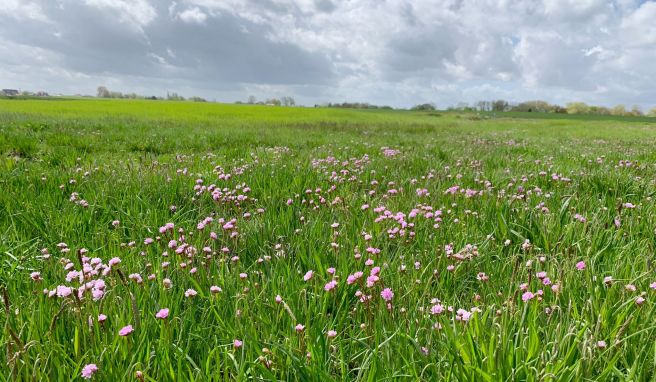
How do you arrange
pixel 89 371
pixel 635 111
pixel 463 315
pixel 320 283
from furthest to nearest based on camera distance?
1. pixel 635 111
2. pixel 320 283
3. pixel 463 315
4. pixel 89 371

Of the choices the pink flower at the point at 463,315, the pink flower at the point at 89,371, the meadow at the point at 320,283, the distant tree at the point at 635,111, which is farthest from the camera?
the distant tree at the point at 635,111

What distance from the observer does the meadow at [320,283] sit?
66.5 inches

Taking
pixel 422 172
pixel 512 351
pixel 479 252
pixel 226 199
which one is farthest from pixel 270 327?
pixel 422 172

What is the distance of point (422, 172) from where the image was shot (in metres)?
6.85

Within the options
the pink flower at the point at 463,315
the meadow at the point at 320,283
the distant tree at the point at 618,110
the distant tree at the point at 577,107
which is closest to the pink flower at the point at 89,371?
the meadow at the point at 320,283

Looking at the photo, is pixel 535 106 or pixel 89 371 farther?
pixel 535 106

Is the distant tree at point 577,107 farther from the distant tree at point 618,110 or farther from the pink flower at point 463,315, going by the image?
the pink flower at point 463,315

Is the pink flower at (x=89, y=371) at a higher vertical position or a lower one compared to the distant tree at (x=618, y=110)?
lower

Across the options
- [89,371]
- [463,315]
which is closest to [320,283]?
[463,315]

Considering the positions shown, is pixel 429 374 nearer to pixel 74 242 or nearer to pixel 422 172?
pixel 74 242

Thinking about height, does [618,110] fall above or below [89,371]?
above

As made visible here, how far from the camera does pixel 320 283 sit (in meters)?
2.67

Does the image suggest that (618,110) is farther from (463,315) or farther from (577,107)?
(463,315)

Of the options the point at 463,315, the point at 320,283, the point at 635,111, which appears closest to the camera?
the point at 463,315
